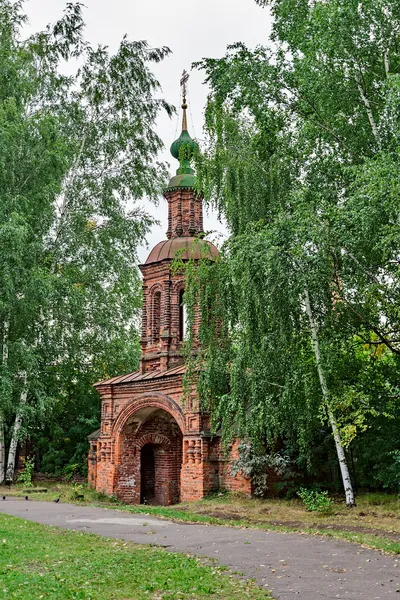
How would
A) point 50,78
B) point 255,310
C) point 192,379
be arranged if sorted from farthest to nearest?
point 50,78, point 192,379, point 255,310

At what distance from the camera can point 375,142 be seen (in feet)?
43.5

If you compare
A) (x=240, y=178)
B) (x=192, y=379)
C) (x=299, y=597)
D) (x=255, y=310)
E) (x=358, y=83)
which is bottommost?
(x=299, y=597)

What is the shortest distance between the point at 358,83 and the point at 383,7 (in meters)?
1.46

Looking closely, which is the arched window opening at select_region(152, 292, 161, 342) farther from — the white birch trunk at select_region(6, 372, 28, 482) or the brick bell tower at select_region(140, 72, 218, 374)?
the white birch trunk at select_region(6, 372, 28, 482)

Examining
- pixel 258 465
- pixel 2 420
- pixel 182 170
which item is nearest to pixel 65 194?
pixel 182 170

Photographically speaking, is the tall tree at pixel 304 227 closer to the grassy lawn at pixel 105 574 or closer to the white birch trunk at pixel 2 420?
the grassy lawn at pixel 105 574

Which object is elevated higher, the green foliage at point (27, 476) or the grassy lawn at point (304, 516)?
the green foliage at point (27, 476)

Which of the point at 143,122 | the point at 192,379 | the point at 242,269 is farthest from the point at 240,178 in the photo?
the point at 143,122

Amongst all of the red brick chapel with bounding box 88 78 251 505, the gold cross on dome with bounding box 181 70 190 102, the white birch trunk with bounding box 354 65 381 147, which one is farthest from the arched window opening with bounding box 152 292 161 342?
Result: the white birch trunk with bounding box 354 65 381 147

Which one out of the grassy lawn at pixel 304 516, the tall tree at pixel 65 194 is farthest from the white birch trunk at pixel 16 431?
the grassy lawn at pixel 304 516

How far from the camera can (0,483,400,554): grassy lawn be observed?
10.5 m

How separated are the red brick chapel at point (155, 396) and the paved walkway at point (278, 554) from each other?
5.95 meters

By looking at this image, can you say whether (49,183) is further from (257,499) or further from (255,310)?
(257,499)

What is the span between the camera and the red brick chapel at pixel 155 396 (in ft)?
63.6
